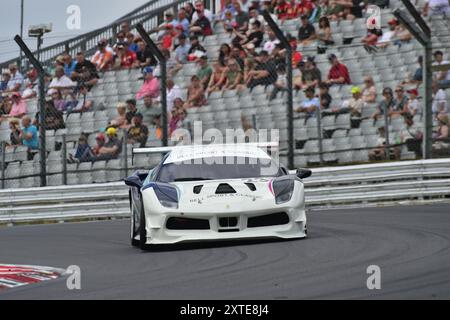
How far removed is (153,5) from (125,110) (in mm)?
10254

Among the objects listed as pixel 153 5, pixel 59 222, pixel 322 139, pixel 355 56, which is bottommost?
pixel 59 222

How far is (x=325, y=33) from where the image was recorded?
19.4 metres

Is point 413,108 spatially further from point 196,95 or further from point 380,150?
point 196,95

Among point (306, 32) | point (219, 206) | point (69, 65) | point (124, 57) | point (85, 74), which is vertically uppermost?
point (306, 32)

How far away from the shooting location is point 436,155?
1678 cm

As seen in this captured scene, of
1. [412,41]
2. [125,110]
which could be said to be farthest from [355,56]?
[125,110]

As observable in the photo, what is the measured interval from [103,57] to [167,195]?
40.2 ft

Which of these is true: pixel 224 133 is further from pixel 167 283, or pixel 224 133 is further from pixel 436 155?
pixel 167 283

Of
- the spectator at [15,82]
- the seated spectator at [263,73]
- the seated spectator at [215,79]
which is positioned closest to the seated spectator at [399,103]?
the seated spectator at [263,73]

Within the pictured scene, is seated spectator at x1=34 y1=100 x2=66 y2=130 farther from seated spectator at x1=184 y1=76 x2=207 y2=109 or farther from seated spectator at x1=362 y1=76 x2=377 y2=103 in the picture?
seated spectator at x1=362 y1=76 x2=377 y2=103

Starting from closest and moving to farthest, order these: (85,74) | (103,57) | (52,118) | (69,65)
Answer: (52,118) < (85,74) < (69,65) < (103,57)

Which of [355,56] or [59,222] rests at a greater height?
[355,56]

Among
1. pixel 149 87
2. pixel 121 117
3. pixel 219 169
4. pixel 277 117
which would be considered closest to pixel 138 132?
pixel 121 117

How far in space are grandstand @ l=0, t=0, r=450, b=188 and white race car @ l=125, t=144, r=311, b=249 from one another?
18.0 feet
